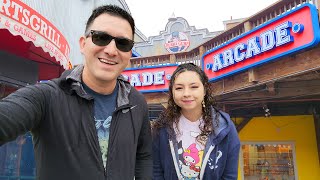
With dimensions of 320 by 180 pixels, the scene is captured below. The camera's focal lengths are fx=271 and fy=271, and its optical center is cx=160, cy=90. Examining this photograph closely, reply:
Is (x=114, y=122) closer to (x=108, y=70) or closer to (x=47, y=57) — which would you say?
(x=108, y=70)

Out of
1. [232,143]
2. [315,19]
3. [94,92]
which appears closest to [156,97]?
[315,19]

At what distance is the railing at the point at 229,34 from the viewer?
5.00 m

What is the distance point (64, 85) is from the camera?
1519mm

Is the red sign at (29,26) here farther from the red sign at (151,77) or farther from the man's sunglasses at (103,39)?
the red sign at (151,77)

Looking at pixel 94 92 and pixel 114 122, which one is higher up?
pixel 94 92

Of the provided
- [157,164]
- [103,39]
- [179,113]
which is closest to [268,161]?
[179,113]

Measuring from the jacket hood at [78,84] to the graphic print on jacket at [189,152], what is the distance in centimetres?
69

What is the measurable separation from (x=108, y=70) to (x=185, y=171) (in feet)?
3.53

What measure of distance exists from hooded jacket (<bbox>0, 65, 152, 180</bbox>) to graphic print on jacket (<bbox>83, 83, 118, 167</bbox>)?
0.10 ft

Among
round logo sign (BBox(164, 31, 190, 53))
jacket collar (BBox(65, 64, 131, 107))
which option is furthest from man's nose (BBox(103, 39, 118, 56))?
round logo sign (BBox(164, 31, 190, 53))

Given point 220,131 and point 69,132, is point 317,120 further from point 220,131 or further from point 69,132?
point 69,132

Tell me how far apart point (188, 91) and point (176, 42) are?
17321 mm

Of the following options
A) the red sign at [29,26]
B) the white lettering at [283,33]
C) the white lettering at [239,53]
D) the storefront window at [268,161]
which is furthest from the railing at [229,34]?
the storefront window at [268,161]

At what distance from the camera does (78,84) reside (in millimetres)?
1538
